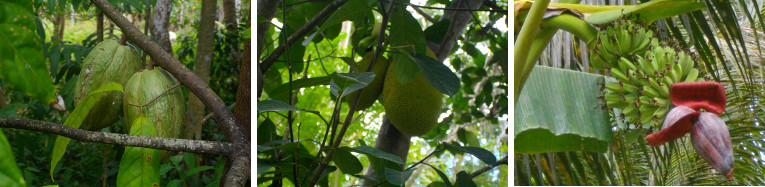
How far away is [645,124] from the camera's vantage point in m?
0.77

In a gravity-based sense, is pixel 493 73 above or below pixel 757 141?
above

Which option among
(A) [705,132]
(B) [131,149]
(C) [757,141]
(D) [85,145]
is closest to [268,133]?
(B) [131,149]

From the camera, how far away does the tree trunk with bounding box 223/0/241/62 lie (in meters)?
1.03

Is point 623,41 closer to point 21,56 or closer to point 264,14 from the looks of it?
point 264,14

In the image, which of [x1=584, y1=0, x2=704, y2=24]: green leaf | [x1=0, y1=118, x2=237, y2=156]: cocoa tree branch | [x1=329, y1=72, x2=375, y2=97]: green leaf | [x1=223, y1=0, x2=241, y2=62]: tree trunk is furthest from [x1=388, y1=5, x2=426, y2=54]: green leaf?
[x1=0, y1=118, x2=237, y2=156]: cocoa tree branch

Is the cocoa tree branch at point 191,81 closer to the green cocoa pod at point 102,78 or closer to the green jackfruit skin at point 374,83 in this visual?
the green cocoa pod at point 102,78

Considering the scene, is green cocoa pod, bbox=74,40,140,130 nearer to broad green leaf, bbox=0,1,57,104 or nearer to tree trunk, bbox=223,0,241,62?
broad green leaf, bbox=0,1,57,104

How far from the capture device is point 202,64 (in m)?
0.89

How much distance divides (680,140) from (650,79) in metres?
0.15

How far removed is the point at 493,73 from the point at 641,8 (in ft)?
0.88

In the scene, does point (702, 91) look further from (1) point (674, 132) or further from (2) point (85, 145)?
(2) point (85, 145)

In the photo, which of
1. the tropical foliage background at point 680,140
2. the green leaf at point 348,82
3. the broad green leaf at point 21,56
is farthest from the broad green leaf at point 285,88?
Result: the broad green leaf at point 21,56

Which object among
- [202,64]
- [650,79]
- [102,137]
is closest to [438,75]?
[650,79]

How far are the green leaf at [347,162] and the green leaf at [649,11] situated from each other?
348 millimetres
